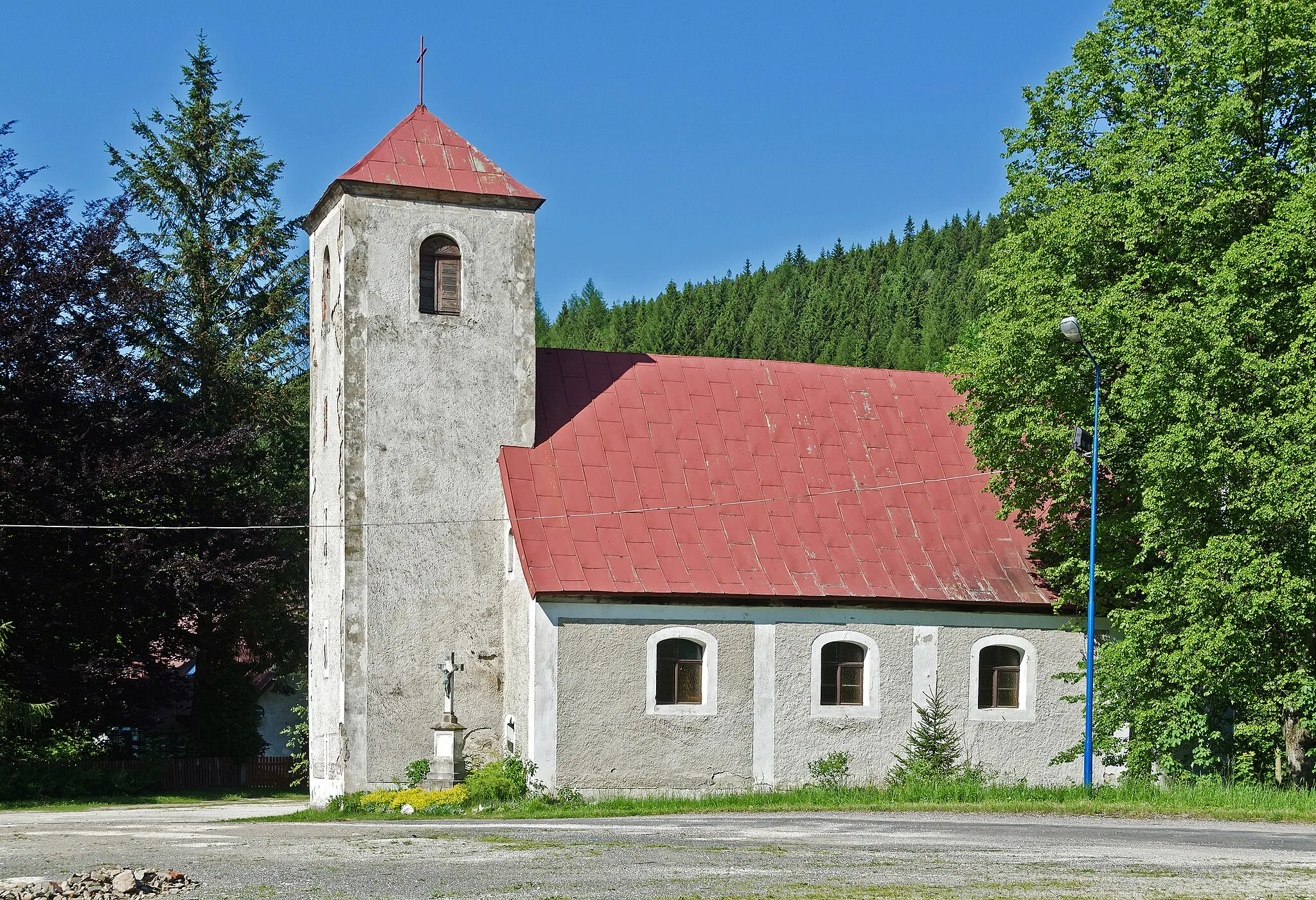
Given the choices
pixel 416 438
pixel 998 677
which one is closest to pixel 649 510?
pixel 416 438

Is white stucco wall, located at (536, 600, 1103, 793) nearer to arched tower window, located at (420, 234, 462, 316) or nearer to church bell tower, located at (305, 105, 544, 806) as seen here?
church bell tower, located at (305, 105, 544, 806)

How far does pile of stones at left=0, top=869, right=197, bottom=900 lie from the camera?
10.2 metres

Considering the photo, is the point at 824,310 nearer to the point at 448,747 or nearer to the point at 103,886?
the point at 448,747

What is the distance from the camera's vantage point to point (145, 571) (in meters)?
30.1

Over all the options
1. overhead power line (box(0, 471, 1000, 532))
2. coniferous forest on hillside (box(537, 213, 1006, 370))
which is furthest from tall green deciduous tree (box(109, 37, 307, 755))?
coniferous forest on hillside (box(537, 213, 1006, 370))

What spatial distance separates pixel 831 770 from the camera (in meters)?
22.3

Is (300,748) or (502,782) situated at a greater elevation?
(502,782)

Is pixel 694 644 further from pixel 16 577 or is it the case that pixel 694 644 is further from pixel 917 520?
pixel 16 577

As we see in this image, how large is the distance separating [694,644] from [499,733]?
3.33 meters

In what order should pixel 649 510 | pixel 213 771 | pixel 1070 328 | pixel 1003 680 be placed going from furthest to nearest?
pixel 213 771 < pixel 1003 680 < pixel 649 510 < pixel 1070 328

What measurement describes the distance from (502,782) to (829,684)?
5313 millimetres

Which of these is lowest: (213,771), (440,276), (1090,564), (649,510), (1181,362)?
(213,771)

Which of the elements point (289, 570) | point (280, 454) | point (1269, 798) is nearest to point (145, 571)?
point (289, 570)

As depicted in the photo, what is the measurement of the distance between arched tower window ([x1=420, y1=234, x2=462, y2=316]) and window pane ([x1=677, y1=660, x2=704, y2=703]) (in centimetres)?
666
